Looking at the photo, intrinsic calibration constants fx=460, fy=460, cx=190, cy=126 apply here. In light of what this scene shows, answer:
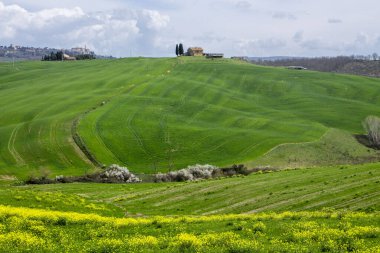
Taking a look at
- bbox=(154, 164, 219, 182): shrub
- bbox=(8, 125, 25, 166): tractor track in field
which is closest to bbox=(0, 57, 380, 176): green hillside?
bbox=(8, 125, 25, 166): tractor track in field

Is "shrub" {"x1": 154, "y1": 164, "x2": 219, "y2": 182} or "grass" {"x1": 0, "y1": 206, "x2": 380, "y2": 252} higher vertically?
"grass" {"x1": 0, "y1": 206, "x2": 380, "y2": 252}

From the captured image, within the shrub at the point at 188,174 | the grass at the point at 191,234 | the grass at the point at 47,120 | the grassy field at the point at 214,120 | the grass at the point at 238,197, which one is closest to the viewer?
the grass at the point at 191,234

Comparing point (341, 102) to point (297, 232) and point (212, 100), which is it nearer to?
point (212, 100)

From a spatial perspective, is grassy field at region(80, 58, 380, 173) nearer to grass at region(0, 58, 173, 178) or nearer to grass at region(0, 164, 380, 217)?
grass at region(0, 58, 173, 178)

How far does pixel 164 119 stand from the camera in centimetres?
13662

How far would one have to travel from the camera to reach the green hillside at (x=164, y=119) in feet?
367

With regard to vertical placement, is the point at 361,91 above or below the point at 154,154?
above

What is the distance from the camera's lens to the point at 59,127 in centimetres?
12662

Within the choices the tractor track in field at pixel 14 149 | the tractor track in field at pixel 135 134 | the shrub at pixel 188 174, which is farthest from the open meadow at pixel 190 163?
the shrub at pixel 188 174

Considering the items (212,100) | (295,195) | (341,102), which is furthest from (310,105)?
(295,195)

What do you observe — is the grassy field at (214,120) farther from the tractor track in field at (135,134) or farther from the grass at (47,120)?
the grass at (47,120)

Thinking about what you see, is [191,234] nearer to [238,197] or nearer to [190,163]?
[238,197]

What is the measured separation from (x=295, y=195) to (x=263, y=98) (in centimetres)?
13132

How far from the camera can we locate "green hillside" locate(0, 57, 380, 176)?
112 meters
